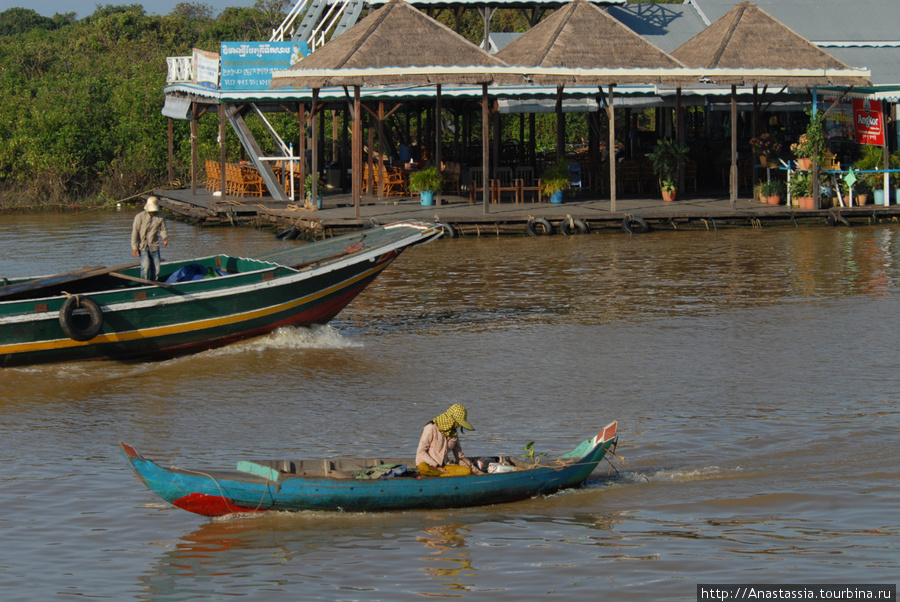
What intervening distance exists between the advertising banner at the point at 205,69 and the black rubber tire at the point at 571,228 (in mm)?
9598

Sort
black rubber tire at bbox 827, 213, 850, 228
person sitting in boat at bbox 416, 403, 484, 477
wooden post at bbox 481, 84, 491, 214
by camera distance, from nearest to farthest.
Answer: person sitting in boat at bbox 416, 403, 484, 477, wooden post at bbox 481, 84, 491, 214, black rubber tire at bbox 827, 213, 850, 228

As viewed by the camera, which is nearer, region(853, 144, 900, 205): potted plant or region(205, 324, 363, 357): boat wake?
region(205, 324, 363, 357): boat wake

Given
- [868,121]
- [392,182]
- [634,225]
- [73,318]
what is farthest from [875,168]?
[73,318]

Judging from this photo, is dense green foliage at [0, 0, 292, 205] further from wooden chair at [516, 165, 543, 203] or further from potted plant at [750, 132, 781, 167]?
potted plant at [750, 132, 781, 167]

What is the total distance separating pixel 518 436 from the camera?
33.3 feet

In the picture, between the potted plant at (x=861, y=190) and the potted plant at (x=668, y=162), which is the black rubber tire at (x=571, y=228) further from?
the potted plant at (x=861, y=190)

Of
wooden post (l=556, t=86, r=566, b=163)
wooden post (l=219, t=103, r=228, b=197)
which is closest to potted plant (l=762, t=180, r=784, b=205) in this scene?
wooden post (l=556, t=86, r=566, b=163)

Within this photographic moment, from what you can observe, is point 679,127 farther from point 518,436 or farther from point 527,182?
point 518,436

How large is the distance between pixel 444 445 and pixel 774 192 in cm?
2028

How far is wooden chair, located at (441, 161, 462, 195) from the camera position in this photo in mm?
28328

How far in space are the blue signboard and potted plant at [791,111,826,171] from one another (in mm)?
12003

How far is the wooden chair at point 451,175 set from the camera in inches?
1115

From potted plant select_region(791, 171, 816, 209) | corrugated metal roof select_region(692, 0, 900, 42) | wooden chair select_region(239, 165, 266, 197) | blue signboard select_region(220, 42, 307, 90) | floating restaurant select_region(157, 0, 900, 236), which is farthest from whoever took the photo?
corrugated metal roof select_region(692, 0, 900, 42)

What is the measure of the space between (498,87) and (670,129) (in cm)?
694
